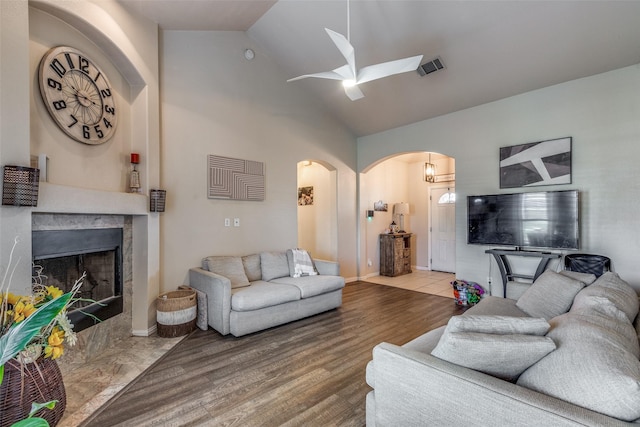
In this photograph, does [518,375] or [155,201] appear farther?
[155,201]

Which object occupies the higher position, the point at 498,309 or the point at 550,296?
the point at 550,296

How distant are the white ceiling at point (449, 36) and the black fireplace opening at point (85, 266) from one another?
2371 mm

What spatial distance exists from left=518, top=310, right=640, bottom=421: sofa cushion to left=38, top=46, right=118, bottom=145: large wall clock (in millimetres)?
3567

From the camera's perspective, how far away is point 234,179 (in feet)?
13.7

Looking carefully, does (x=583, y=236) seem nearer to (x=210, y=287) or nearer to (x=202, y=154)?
(x=210, y=287)

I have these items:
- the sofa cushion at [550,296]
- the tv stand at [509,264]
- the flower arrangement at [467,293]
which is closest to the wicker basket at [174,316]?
the sofa cushion at [550,296]

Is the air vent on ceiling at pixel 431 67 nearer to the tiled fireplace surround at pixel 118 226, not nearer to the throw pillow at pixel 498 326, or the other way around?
the throw pillow at pixel 498 326

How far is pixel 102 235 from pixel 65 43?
1708 millimetres

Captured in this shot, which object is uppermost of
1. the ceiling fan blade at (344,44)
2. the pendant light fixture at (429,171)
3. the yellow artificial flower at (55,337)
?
the ceiling fan blade at (344,44)

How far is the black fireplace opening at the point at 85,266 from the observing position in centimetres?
234

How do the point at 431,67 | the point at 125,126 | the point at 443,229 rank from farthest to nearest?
1. the point at 443,229
2. the point at 431,67
3. the point at 125,126

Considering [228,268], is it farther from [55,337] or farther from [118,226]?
[55,337]

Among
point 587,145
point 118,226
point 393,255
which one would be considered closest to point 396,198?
point 393,255

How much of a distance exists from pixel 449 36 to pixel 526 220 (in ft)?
8.57
